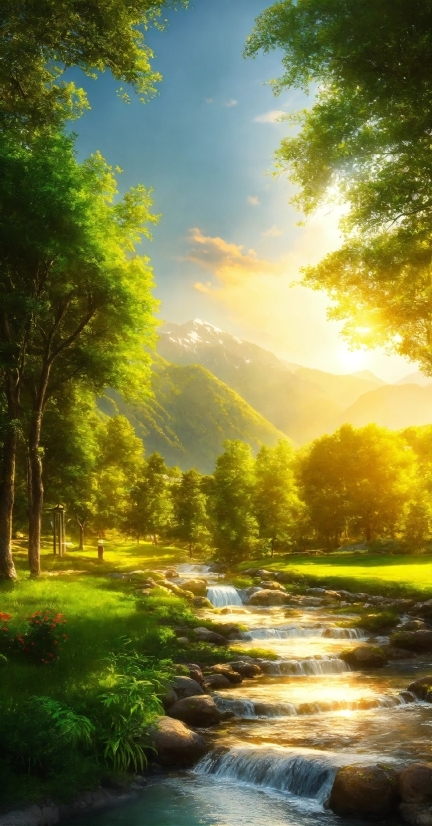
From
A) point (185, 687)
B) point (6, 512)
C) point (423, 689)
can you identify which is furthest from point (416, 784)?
point (6, 512)

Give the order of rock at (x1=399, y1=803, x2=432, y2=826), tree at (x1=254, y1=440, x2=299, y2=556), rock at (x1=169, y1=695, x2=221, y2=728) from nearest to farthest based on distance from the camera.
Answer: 1. rock at (x1=399, y1=803, x2=432, y2=826)
2. rock at (x1=169, y1=695, x2=221, y2=728)
3. tree at (x1=254, y1=440, x2=299, y2=556)

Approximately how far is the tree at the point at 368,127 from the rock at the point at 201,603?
73.9ft

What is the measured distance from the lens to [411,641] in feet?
87.4

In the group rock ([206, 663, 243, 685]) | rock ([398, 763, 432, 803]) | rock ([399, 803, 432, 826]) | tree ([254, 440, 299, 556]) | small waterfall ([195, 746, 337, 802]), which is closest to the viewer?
rock ([399, 803, 432, 826])

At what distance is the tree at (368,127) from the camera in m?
16.6

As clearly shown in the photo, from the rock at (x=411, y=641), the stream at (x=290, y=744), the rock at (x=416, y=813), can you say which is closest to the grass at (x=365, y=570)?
the rock at (x=411, y=641)

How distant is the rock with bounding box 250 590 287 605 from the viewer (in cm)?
4209

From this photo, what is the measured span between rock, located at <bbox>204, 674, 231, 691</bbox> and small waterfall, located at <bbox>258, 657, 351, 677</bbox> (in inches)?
97.8

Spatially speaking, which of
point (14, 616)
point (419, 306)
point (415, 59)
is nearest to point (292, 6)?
point (415, 59)

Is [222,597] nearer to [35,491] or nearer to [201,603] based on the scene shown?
[201,603]

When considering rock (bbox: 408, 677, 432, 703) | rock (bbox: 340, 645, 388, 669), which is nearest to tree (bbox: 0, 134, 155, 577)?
rock (bbox: 340, 645, 388, 669)

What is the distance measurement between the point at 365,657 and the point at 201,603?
1757cm

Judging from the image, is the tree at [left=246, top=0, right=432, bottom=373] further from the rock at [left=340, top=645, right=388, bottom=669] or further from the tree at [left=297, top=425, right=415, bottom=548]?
the tree at [left=297, top=425, right=415, bottom=548]

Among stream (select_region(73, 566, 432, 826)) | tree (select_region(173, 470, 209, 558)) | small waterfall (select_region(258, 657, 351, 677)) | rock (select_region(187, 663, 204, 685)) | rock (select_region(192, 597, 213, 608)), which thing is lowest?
rock (select_region(192, 597, 213, 608))
